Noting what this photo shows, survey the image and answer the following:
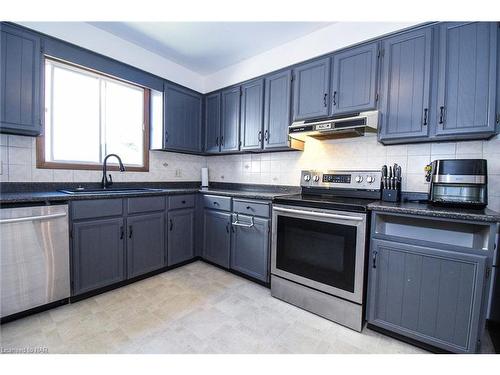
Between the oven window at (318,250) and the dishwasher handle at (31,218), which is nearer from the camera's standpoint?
the dishwasher handle at (31,218)

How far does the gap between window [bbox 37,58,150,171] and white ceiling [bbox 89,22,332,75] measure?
1.82 feet

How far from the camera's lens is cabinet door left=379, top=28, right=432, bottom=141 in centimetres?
172

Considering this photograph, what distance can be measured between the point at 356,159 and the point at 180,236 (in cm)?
218

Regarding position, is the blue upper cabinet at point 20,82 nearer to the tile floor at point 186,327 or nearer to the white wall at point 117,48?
the white wall at point 117,48

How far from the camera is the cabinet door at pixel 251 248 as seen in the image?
2.23 meters

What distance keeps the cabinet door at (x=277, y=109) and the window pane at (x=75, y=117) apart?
1976 millimetres

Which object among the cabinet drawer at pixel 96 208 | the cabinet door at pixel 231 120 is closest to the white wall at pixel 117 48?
the cabinet door at pixel 231 120

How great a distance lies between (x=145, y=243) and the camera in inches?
94.0

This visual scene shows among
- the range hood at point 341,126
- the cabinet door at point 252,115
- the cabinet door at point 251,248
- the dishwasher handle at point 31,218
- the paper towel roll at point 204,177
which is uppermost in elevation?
the cabinet door at point 252,115

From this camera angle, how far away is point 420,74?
1.73m

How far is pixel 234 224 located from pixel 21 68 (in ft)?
7.56

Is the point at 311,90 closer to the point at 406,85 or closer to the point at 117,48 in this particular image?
the point at 406,85

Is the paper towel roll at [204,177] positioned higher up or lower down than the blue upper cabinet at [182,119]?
lower down
